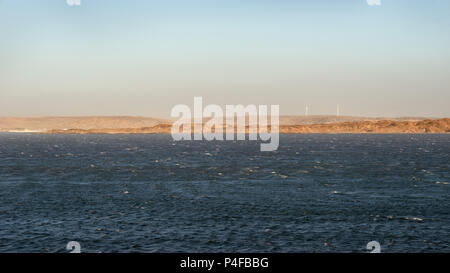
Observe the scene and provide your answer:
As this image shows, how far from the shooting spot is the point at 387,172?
107m

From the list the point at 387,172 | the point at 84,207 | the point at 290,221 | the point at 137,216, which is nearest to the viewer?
the point at 290,221

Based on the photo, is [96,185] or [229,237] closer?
[229,237]

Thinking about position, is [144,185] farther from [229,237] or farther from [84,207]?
[229,237]

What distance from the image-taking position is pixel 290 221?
5322cm

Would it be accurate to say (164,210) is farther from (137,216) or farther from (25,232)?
(25,232)

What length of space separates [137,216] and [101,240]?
11.5 meters

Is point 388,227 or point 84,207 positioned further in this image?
point 84,207
